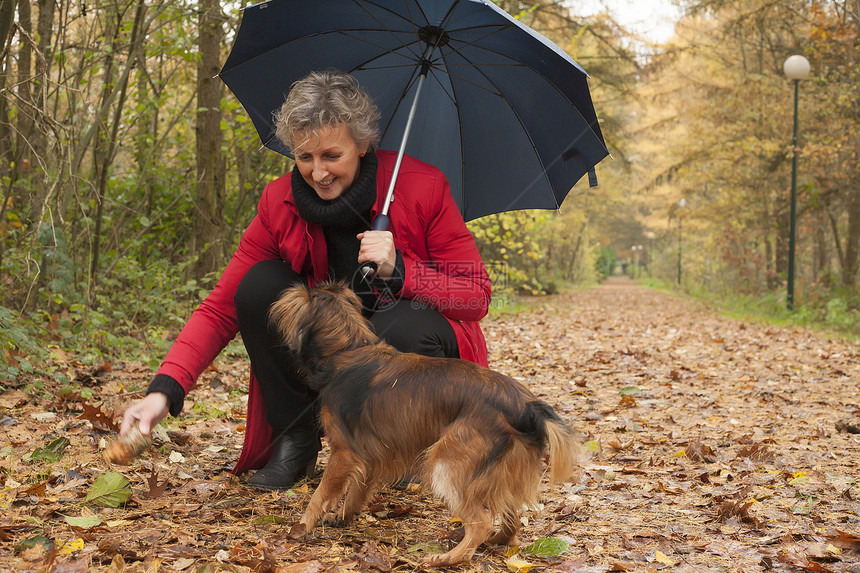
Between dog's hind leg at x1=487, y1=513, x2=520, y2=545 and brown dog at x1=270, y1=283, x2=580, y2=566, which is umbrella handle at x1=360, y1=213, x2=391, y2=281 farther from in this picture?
dog's hind leg at x1=487, y1=513, x2=520, y2=545

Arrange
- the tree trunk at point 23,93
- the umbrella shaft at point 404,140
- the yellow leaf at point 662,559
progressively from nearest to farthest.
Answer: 1. the yellow leaf at point 662,559
2. the umbrella shaft at point 404,140
3. the tree trunk at point 23,93

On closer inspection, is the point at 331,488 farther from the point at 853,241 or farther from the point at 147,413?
the point at 853,241

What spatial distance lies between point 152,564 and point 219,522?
57cm

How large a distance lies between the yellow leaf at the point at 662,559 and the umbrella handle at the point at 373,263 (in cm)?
173

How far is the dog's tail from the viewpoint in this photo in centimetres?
261

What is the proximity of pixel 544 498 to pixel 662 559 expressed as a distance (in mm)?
895

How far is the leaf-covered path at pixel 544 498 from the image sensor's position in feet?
8.80

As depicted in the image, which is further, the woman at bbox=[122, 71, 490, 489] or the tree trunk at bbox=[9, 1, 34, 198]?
the tree trunk at bbox=[9, 1, 34, 198]

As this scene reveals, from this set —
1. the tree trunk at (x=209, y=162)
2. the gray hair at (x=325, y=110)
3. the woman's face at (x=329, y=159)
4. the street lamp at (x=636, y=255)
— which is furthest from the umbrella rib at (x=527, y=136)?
the street lamp at (x=636, y=255)

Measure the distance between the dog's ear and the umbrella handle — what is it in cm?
33

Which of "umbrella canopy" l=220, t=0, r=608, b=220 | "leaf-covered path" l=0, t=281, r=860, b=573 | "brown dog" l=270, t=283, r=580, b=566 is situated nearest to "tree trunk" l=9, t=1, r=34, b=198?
"leaf-covered path" l=0, t=281, r=860, b=573

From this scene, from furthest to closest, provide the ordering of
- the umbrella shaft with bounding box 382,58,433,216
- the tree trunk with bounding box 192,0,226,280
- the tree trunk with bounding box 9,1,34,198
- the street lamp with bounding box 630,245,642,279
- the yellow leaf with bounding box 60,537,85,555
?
the street lamp with bounding box 630,245,642,279, the tree trunk with bounding box 192,0,226,280, the tree trunk with bounding box 9,1,34,198, the umbrella shaft with bounding box 382,58,433,216, the yellow leaf with bounding box 60,537,85,555

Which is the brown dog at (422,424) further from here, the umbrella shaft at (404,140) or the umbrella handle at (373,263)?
the umbrella shaft at (404,140)

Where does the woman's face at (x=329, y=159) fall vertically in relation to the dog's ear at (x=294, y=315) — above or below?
above
